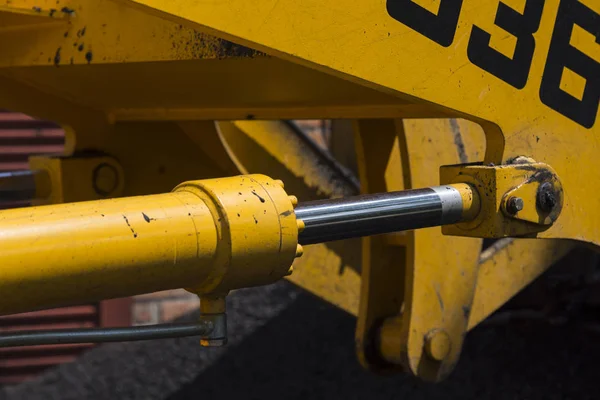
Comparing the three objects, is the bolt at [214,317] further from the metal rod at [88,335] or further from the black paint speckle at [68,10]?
the black paint speckle at [68,10]

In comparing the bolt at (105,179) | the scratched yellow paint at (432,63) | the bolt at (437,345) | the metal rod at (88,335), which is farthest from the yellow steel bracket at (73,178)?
the metal rod at (88,335)

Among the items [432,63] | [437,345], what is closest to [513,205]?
[432,63]

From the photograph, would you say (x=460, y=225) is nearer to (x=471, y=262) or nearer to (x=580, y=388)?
(x=471, y=262)

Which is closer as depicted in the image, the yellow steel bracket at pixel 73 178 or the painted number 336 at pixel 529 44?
the painted number 336 at pixel 529 44

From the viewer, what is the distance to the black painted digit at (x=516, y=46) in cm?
157

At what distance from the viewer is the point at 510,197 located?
154cm

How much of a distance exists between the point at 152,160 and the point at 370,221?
1.27m

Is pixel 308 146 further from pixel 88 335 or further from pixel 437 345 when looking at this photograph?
pixel 88 335

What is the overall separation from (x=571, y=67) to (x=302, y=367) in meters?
1.82

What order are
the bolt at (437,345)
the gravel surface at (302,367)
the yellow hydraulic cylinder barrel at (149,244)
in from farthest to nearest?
the gravel surface at (302,367) → the bolt at (437,345) → the yellow hydraulic cylinder barrel at (149,244)

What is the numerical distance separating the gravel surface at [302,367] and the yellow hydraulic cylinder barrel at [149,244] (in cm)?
186

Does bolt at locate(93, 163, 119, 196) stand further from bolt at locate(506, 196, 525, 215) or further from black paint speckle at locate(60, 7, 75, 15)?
bolt at locate(506, 196, 525, 215)

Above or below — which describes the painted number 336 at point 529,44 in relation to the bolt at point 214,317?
above

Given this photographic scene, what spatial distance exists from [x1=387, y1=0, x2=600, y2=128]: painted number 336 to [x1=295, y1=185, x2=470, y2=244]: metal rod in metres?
0.22
